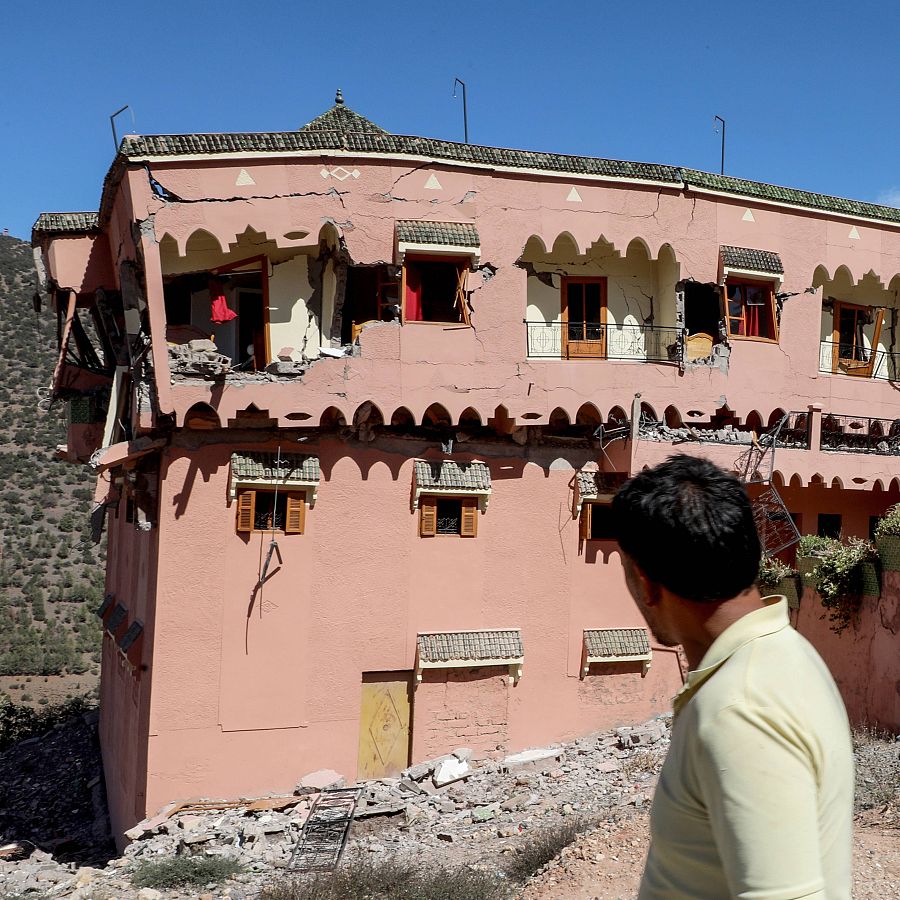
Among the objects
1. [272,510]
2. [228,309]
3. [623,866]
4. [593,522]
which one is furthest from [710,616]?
[593,522]

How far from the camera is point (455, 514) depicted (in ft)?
46.0

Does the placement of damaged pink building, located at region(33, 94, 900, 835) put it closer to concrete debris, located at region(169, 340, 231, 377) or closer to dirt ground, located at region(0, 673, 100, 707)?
concrete debris, located at region(169, 340, 231, 377)

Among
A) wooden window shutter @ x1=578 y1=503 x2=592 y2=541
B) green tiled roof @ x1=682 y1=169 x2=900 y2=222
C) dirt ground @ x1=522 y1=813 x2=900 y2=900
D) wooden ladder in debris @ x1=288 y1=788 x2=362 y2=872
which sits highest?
green tiled roof @ x1=682 y1=169 x2=900 y2=222

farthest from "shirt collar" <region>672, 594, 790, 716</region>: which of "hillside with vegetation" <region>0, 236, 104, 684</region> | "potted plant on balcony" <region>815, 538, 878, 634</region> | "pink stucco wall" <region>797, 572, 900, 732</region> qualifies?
"hillside with vegetation" <region>0, 236, 104, 684</region>

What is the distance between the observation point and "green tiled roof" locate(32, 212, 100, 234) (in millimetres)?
15141

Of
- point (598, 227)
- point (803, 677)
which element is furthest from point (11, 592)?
point (803, 677)

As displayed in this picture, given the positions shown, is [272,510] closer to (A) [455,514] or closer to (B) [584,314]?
(A) [455,514]

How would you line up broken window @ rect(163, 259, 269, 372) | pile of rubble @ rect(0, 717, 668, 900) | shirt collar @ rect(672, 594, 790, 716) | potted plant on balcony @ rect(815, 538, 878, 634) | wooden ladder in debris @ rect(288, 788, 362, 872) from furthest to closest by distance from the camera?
broken window @ rect(163, 259, 269, 372) < potted plant on balcony @ rect(815, 538, 878, 634) < pile of rubble @ rect(0, 717, 668, 900) < wooden ladder in debris @ rect(288, 788, 362, 872) < shirt collar @ rect(672, 594, 790, 716)

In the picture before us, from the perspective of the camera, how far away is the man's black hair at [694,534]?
1999mm

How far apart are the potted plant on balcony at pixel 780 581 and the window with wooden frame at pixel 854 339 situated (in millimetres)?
4652

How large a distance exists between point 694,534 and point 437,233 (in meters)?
11.8

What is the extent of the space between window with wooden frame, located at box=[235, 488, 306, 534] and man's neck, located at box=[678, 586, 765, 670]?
1135 cm

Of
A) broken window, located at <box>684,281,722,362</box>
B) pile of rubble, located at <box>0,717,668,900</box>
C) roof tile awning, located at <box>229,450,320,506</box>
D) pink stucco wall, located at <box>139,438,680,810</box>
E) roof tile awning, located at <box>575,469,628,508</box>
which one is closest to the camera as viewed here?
pile of rubble, located at <box>0,717,668,900</box>

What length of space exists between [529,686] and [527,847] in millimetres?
4226
